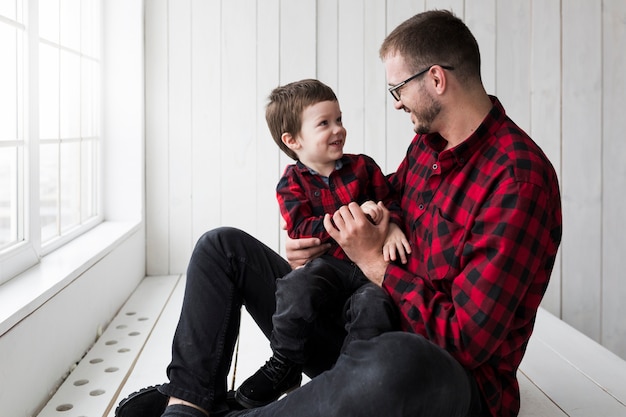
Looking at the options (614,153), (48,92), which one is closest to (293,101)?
(48,92)

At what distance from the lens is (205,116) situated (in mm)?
3332

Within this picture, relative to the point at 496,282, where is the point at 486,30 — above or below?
above

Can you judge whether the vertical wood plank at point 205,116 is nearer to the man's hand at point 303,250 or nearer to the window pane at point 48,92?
the window pane at point 48,92

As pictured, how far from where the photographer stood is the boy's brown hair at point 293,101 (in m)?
1.87

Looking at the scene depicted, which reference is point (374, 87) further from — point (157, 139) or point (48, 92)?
point (48, 92)

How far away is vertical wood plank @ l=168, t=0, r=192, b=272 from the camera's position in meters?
3.28

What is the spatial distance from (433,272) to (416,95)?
42 cm

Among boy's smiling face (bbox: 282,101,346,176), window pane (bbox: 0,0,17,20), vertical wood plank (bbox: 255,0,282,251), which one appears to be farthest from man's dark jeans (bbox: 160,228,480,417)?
vertical wood plank (bbox: 255,0,282,251)

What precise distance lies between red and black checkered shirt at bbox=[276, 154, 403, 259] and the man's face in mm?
302

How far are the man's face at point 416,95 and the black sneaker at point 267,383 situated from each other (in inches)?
25.2

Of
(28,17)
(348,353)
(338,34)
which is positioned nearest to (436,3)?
(338,34)

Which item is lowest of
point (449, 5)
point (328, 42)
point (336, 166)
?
point (336, 166)

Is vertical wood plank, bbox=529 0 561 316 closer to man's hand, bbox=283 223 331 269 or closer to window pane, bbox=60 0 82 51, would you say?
man's hand, bbox=283 223 331 269

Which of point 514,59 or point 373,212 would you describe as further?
point 514,59
